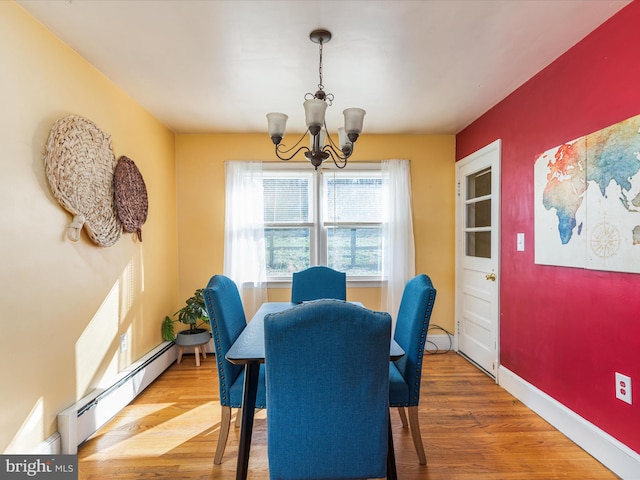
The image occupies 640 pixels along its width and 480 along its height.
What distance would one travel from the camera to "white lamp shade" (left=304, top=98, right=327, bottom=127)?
1725 mm

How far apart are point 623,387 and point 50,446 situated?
298 centimetres

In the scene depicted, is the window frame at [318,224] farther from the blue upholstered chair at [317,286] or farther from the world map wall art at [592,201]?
the world map wall art at [592,201]

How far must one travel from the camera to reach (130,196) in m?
2.64

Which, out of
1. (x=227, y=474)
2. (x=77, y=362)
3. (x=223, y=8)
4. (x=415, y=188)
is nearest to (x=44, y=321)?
(x=77, y=362)

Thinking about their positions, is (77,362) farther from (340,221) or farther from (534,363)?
(534,363)

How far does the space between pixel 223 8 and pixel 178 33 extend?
37cm

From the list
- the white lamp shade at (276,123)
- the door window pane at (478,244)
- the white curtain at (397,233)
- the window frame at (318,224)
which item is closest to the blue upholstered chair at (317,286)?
the window frame at (318,224)

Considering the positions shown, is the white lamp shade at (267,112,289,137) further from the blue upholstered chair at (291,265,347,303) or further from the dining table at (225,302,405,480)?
the blue upholstered chair at (291,265,347,303)

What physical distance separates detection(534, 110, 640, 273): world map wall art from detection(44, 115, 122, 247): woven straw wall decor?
294 centimetres

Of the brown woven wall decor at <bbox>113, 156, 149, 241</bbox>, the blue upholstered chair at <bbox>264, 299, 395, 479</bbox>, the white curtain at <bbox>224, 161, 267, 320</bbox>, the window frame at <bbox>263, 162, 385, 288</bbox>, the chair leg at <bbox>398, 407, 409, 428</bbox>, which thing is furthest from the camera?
the window frame at <bbox>263, 162, 385, 288</bbox>

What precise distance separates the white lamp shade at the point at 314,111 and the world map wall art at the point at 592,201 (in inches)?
59.5

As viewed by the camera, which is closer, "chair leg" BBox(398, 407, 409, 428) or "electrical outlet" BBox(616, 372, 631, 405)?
"electrical outlet" BBox(616, 372, 631, 405)

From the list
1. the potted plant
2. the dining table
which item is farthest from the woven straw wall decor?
the dining table

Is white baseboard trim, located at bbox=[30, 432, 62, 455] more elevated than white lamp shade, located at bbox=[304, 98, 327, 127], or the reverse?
white lamp shade, located at bbox=[304, 98, 327, 127]
